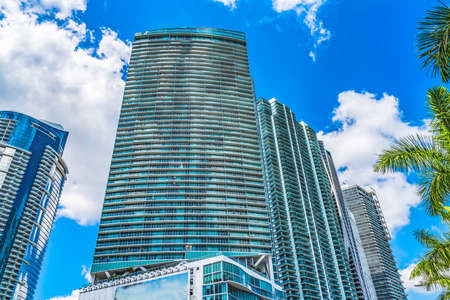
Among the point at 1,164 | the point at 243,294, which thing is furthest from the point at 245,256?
the point at 1,164

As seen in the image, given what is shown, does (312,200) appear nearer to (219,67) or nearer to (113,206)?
(219,67)

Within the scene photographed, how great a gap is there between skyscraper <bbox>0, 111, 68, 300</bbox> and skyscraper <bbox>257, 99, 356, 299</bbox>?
13159 centimetres

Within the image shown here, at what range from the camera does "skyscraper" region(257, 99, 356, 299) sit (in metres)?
136

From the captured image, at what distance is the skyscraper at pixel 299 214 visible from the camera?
136 metres

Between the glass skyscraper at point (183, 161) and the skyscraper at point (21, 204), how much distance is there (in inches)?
3843

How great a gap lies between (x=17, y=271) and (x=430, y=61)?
677 ft

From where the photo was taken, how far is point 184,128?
4779 inches

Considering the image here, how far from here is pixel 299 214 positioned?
15325 centimetres

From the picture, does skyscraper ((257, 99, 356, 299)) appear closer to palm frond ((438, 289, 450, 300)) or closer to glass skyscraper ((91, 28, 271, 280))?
glass skyscraper ((91, 28, 271, 280))

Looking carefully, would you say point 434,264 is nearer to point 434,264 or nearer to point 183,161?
point 434,264

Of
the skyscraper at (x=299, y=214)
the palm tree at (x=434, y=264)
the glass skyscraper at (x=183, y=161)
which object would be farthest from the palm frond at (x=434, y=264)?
the skyscraper at (x=299, y=214)

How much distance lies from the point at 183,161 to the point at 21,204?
120244 millimetres

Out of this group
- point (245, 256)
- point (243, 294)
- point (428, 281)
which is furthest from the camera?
point (245, 256)

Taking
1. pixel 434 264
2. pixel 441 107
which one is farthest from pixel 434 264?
pixel 441 107
